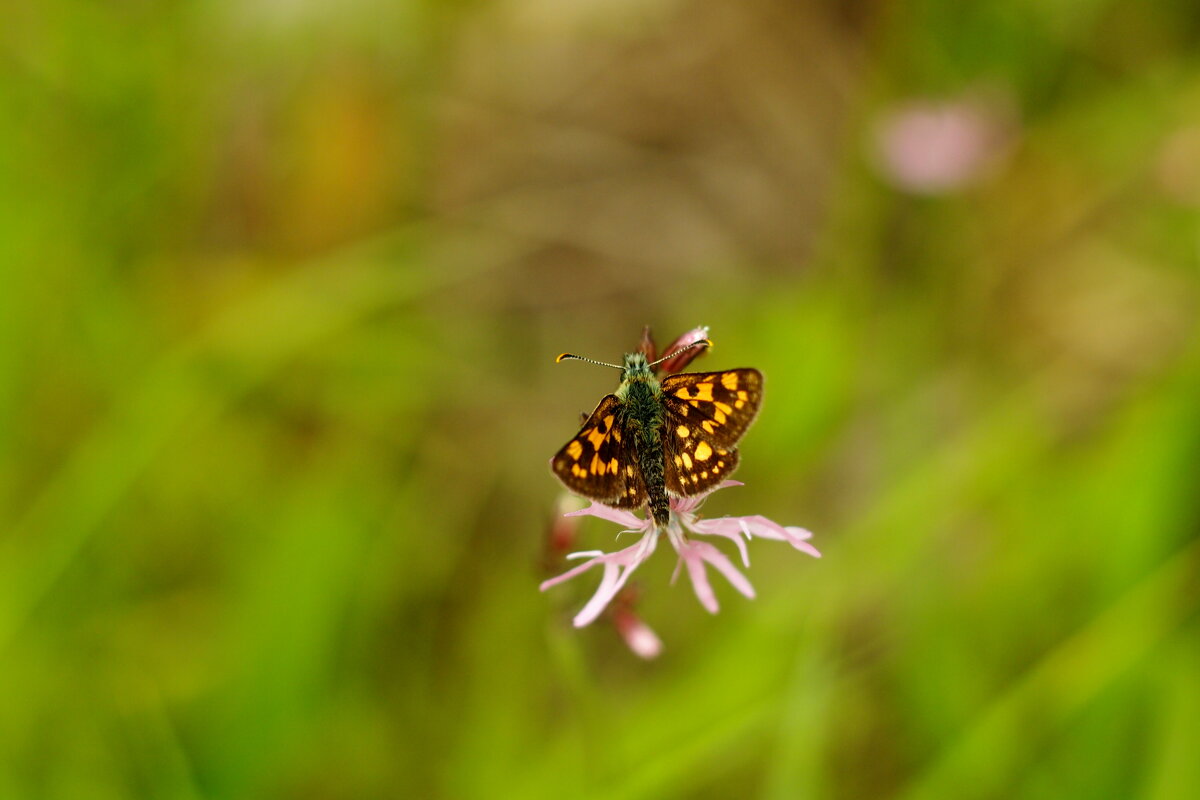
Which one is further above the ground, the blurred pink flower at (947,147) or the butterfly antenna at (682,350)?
the blurred pink flower at (947,147)

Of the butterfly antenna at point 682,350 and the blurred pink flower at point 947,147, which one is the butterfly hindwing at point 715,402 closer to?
the butterfly antenna at point 682,350

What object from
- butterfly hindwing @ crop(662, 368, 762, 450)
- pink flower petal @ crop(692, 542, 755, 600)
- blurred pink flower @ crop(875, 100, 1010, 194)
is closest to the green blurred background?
blurred pink flower @ crop(875, 100, 1010, 194)

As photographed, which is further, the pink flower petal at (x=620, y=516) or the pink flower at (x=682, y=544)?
the pink flower petal at (x=620, y=516)

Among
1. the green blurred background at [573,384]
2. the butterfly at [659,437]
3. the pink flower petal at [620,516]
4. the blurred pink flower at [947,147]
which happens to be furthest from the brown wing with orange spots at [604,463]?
the blurred pink flower at [947,147]

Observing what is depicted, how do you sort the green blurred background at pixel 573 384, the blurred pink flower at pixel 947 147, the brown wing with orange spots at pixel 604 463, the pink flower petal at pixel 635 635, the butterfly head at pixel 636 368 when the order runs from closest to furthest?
the brown wing with orange spots at pixel 604 463 < the butterfly head at pixel 636 368 < the pink flower petal at pixel 635 635 < the green blurred background at pixel 573 384 < the blurred pink flower at pixel 947 147

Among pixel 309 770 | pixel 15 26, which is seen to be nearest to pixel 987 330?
pixel 309 770

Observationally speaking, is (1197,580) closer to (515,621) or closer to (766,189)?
(515,621)

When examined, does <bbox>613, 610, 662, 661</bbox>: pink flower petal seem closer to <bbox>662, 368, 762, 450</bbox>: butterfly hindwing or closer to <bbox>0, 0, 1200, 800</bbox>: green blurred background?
<bbox>0, 0, 1200, 800</bbox>: green blurred background

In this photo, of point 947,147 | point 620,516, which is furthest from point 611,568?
point 947,147
